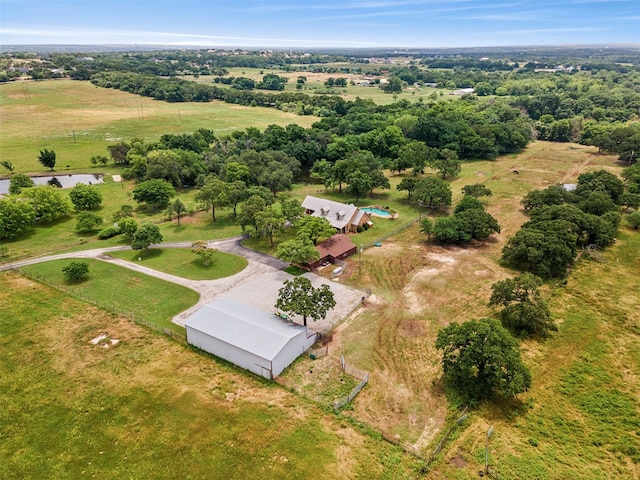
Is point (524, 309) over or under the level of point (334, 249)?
over

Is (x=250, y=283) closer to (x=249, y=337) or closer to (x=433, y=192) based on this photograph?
(x=249, y=337)

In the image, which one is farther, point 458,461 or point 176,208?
point 176,208

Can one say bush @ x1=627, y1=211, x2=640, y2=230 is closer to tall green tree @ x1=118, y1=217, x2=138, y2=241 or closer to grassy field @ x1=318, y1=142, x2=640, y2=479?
grassy field @ x1=318, y1=142, x2=640, y2=479

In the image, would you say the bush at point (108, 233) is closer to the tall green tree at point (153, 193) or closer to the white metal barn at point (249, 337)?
the tall green tree at point (153, 193)

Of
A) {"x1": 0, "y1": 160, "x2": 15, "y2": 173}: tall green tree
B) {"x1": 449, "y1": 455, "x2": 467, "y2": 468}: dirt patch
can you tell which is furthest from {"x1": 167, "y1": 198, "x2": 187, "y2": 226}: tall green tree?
{"x1": 449, "y1": 455, "x2": 467, "y2": 468}: dirt patch

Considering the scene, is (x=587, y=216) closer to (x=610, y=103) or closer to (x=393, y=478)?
(x=393, y=478)

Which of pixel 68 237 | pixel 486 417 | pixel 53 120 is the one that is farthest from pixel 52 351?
pixel 53 120

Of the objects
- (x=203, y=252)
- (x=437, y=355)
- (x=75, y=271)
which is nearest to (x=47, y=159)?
(x=75, y=271)
